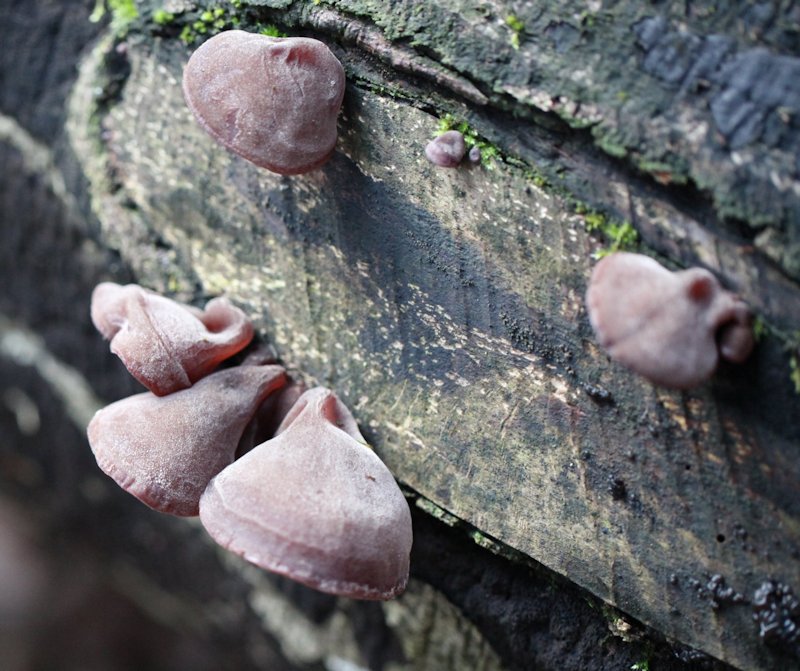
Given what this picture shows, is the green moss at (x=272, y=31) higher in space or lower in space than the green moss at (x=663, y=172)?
lower

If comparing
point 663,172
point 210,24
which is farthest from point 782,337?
point 210,24

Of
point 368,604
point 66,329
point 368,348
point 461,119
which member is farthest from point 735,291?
point 66,329

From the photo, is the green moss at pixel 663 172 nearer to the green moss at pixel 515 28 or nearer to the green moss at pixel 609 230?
the green moss at pixel 609 230

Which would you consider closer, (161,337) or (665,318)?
(665,318)

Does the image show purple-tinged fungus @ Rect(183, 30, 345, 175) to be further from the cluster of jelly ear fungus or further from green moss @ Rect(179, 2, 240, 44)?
the cluster of jelly ear fungus

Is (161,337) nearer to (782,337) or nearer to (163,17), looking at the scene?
(163,17)

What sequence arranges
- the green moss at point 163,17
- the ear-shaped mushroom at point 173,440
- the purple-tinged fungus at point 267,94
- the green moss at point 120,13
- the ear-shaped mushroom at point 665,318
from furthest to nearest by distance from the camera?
1. the green moss at point 120,13
2. the green moss at point 163,17
3. the ear-shaped mushroom at point 173,440
4. the purple-tinged fungus at point 267,94
5. the ear-shaped mushroom at point 665,318

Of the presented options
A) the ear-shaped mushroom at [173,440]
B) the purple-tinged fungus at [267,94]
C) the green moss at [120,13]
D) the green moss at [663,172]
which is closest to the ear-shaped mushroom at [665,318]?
the green moss at [663,172]
